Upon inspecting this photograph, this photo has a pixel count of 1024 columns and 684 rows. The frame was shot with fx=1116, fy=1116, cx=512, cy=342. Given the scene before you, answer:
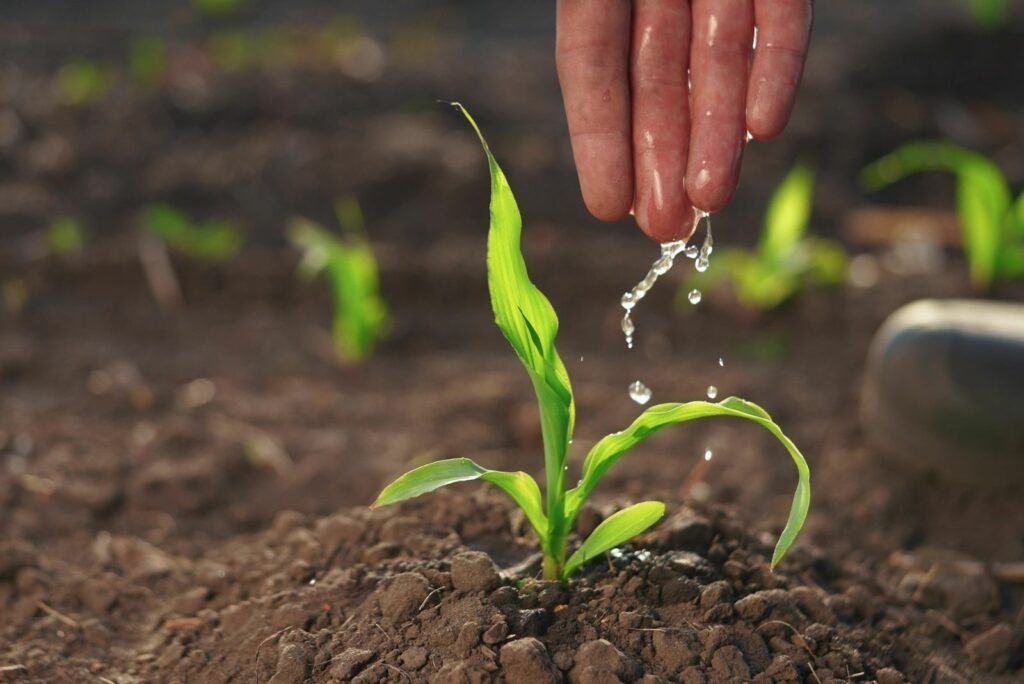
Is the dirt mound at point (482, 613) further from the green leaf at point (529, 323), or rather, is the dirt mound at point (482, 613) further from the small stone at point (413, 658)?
the green leaf at point (529, 323)

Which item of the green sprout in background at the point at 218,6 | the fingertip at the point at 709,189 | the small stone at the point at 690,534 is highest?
the fingertip at the point at 709,189

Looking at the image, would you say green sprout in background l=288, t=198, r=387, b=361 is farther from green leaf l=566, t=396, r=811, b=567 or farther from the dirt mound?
green leaf l=566, t=396, r=811, b=567

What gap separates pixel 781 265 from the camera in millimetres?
3576

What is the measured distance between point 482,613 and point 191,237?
286cm

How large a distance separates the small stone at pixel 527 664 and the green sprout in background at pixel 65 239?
3.18 meters

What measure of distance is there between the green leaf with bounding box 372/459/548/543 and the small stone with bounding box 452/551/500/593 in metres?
0.10

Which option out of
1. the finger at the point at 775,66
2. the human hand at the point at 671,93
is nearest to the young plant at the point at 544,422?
the human hand at the point at 671,93

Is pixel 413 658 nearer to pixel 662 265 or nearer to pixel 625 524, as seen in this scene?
pixel 625 524

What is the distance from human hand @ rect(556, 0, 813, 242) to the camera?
1.89 meters

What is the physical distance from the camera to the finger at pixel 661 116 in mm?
1929

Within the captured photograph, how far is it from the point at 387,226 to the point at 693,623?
3101 mm

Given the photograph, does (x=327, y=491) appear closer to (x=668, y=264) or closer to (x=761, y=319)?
(x=668, y=264)

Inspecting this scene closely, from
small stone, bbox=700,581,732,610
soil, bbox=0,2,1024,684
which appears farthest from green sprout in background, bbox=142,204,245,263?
small stone, bbox=700,581,732,610

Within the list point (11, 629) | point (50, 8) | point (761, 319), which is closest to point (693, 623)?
point (11, 629)
